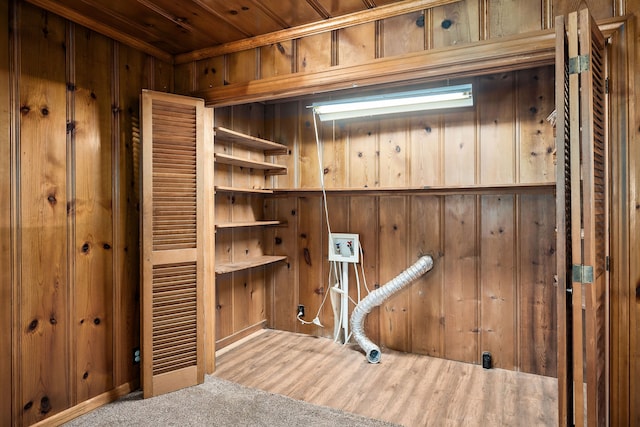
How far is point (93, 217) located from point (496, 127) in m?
2.82

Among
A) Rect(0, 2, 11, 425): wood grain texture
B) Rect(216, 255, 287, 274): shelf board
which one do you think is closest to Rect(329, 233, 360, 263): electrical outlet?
Rect(216, 255, 287, 274): shelf board

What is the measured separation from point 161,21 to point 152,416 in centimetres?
232

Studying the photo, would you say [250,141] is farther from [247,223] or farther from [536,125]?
[536,125]

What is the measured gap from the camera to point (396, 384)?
8.84 feet

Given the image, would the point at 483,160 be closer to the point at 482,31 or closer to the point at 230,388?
the point at 482,31

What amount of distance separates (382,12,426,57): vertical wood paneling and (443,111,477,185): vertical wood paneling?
113 cm

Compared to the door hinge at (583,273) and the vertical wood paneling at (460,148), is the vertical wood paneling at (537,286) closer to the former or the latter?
the vertical wood paneling at (460,148)

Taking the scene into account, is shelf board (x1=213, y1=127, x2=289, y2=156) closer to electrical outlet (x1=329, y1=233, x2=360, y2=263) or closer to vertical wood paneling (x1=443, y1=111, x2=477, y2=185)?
electrical outlet (x1=329, y1=233, x2=360, y2=263)

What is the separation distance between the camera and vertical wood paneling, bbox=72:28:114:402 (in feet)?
7.42

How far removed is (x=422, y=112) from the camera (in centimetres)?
312

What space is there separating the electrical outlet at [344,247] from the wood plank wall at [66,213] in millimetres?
1621

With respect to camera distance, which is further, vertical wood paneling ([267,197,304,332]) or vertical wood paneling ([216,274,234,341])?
vertical wood paneling ([267,197,304,332])

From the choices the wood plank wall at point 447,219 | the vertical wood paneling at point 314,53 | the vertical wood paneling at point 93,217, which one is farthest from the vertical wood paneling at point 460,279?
the vertical wood paneling at point 93,217

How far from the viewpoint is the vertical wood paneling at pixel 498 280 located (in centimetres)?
289
